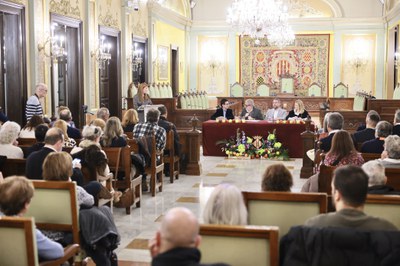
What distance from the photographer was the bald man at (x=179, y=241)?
2.13m

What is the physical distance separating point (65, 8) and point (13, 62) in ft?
7.34

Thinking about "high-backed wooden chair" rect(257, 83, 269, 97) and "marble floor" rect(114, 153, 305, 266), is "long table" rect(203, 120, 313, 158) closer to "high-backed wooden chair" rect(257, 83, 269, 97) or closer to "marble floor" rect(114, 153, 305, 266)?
"marble floor" rect(114, 153, 305, 266)

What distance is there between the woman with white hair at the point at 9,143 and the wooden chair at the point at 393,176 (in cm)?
365

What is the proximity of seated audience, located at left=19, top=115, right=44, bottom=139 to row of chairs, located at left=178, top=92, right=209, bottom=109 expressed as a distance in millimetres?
8260

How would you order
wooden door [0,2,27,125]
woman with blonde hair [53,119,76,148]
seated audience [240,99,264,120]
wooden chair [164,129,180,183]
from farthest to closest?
seated audience [240,99,264,120] < wooden door [0,2,27,125] < wooden chair [164,129,180,183] < woman with blonde hair [53,119,76,148]

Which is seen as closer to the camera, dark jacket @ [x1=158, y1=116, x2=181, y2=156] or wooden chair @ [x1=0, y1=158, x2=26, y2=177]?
wooden chair @ [x1=0, y1=158, x2=26, y2=177]

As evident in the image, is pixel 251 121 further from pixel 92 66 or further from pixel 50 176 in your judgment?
pixel 50 176

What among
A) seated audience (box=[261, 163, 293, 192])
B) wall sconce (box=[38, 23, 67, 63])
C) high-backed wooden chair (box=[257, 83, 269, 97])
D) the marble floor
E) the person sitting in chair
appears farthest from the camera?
high-backed wooden chair (box=[257, 83, 269, 97])

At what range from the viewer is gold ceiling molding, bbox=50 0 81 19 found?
11.3m

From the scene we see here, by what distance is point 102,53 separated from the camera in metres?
13.5

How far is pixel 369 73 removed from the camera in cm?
2231

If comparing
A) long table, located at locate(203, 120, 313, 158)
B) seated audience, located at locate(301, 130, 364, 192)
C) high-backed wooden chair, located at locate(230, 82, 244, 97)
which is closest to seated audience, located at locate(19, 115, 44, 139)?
seated audience, located at locate(301, 130, 364, 192)

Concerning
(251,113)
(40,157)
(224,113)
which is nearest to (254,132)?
(251,113)

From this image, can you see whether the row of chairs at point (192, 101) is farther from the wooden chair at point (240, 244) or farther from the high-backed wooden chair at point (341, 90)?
the wooden chair at point (240, 244)
